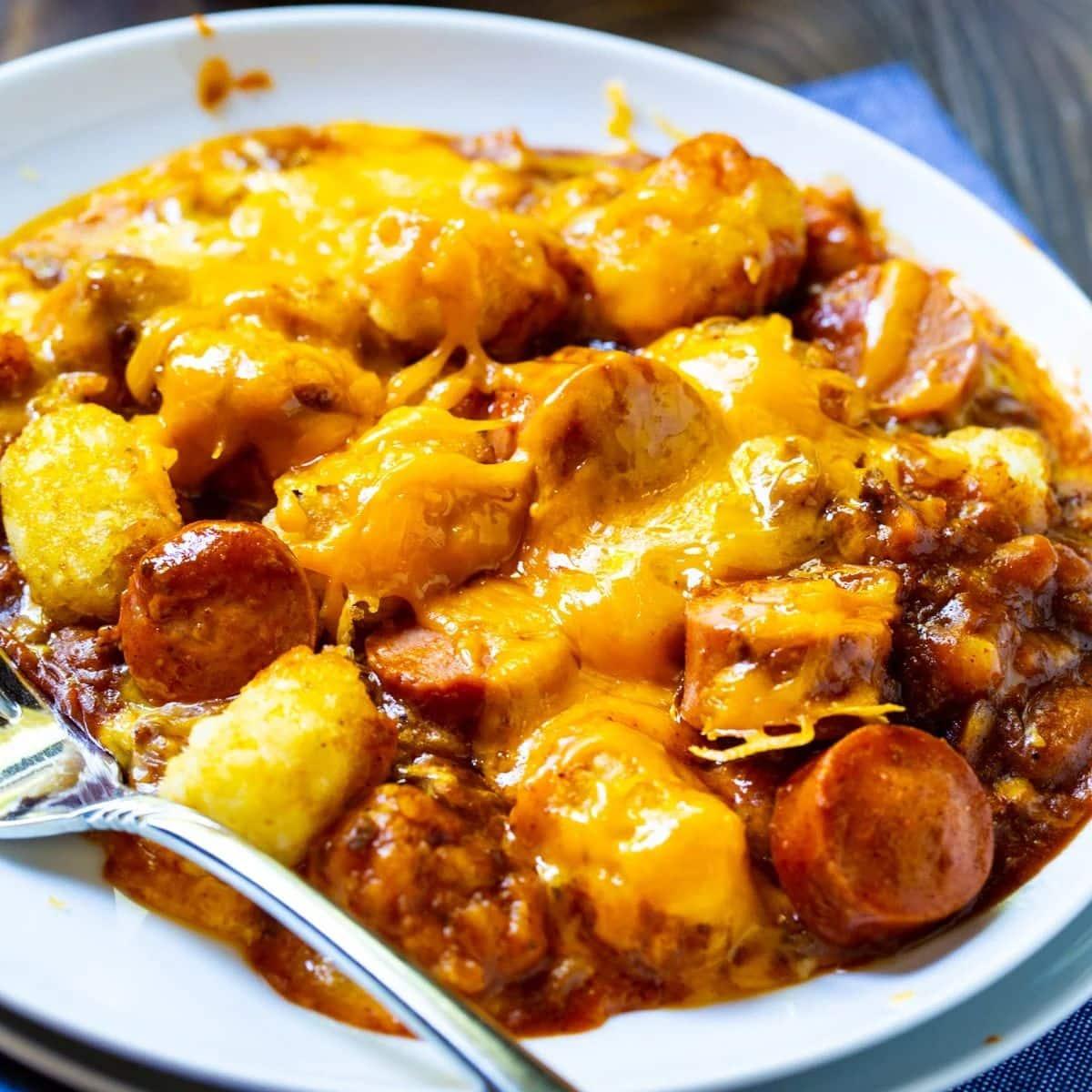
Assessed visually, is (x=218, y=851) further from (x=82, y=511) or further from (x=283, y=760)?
(x=82, y=511)

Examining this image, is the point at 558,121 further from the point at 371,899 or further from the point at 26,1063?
the point at 26,1063

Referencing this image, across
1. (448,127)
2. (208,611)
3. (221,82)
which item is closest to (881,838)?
(208,611)

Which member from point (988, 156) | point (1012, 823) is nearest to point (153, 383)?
point (1012, 823)

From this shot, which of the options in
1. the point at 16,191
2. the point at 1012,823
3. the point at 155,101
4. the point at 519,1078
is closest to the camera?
the point at 519,1078

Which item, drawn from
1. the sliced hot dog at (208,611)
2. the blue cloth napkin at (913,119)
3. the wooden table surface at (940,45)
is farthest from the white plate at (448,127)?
the wooden table surface at (940,45)

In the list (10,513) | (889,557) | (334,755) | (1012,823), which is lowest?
(1012,823)

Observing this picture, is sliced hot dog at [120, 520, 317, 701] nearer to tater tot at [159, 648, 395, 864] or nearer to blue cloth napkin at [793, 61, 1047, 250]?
tater tot at [159, 648, 395, 864]
